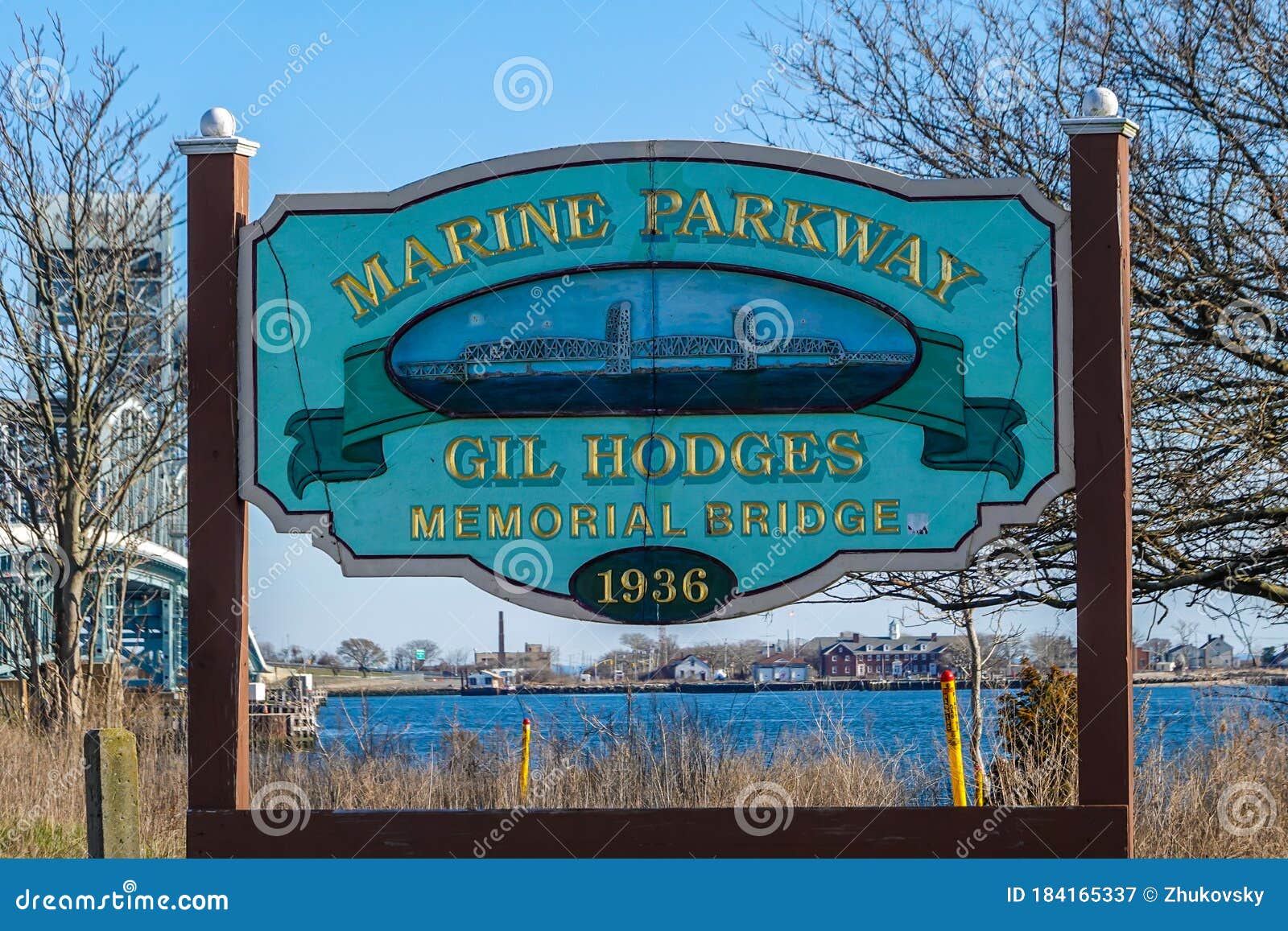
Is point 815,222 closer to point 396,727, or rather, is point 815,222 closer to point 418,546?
point 418,546

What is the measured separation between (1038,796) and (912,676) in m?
27.3

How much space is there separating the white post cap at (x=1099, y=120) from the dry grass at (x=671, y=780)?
4359 mm

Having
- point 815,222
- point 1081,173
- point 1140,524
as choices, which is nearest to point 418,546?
point 815,222

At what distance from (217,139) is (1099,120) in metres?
3.95

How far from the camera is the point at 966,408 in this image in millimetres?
6242

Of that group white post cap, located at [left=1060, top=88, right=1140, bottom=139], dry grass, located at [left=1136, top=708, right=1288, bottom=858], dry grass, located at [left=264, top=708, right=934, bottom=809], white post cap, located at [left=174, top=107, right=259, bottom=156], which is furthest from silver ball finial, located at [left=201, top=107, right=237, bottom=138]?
dry grass, located at [left=1136, top=708, right=1288, bottom=858]

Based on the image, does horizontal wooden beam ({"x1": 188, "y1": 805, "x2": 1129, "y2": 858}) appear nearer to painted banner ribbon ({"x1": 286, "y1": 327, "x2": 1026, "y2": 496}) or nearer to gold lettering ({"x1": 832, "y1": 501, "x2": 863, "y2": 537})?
gold lettering ({"x1": 832, "y1": 501, "x2": 863, "y2": 537})

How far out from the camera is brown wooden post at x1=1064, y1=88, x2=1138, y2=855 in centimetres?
602

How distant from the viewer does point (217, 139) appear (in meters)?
6.45

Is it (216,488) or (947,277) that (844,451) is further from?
(216,488)

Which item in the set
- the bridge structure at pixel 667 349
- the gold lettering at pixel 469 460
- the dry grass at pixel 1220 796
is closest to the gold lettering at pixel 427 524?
the gold lettering at pixel 469 460

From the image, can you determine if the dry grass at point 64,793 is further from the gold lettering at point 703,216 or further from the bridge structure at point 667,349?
the gold lettering at point 703,216

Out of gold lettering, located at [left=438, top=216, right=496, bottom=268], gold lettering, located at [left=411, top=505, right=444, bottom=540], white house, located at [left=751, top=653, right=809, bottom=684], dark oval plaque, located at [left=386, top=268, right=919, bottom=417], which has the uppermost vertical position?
gold lettering, located at [left=438, top=216, right=496, bottom=268]

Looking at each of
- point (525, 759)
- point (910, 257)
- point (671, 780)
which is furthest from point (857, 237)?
point (525, 759)
